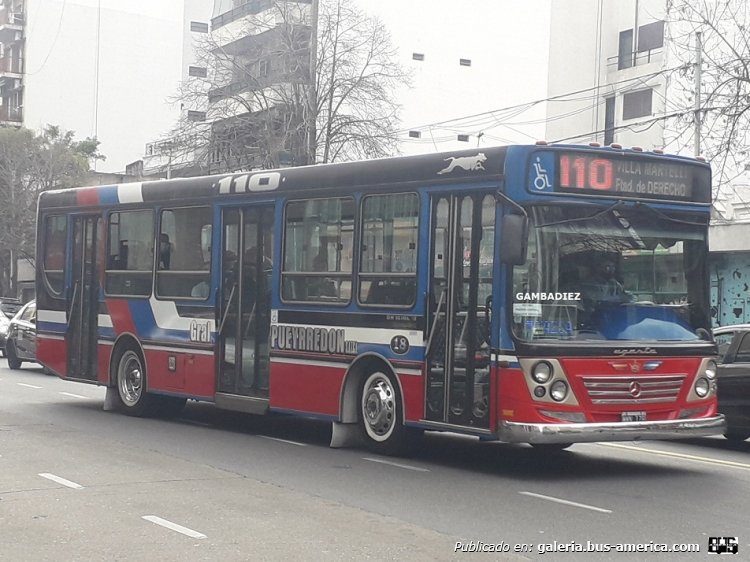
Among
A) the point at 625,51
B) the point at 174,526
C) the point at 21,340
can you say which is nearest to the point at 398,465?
Answer: the point at 174,526

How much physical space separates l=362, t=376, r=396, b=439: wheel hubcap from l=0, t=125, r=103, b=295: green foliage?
40.8m

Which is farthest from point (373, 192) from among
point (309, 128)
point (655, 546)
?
point (309, 128)

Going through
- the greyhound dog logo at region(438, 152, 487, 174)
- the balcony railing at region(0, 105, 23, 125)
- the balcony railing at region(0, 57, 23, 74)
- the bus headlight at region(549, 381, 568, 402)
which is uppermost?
the balcony railing at region(0, 57, 23, 74)

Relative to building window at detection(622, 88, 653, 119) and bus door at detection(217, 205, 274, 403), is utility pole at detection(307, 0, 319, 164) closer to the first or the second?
building window at detection(622, 88, 653, 119)

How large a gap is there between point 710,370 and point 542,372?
1.94 meters

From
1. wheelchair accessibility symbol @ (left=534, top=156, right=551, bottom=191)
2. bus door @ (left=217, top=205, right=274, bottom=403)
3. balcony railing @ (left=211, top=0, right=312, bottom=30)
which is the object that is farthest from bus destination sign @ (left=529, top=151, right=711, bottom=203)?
balcony railing @ (left=211, top=0, right=312, bottom=30)

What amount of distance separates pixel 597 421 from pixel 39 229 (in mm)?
10375

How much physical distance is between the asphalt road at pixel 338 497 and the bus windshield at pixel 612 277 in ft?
4.55

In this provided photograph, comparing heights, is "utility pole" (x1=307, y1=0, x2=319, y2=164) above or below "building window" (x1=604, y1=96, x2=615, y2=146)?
below

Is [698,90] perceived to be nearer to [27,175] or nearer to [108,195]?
[108,195]

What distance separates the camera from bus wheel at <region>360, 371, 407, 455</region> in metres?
12.1

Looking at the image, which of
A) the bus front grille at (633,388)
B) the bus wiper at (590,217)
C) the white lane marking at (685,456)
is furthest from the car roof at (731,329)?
the bus wiper at (590,217)

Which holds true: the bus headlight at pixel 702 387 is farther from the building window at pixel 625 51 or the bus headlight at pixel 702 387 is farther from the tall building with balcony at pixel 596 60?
the building window at pixel 625 51

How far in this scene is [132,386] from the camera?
16.3 m
